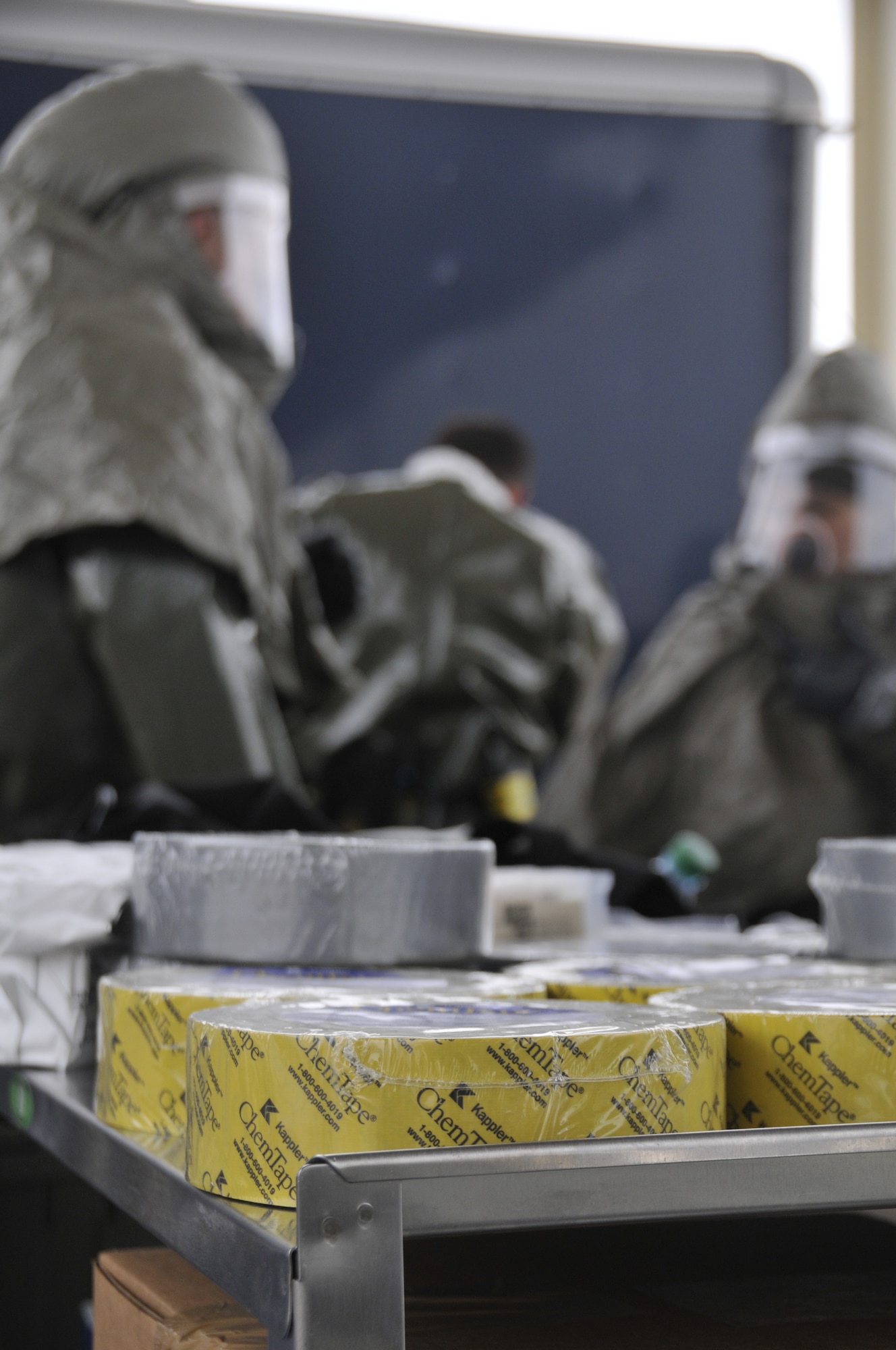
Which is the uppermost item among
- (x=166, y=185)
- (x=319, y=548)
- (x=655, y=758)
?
(x=166, y=185)

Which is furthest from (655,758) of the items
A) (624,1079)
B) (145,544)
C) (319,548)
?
(624,1079)

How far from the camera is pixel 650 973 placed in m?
0.87

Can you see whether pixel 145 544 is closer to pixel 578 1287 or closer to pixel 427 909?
pixel 427 909

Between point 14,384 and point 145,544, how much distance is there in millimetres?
253

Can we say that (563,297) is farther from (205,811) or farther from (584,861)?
(205,811)

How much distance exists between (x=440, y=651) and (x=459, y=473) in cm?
59

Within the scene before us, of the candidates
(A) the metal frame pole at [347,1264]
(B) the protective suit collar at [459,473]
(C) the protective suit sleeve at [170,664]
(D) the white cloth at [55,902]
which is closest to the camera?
(A) the metal frame pole at [347,1264]

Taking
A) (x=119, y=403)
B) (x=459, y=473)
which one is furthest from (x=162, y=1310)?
(x=459, y=473)

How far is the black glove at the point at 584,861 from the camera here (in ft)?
4.64

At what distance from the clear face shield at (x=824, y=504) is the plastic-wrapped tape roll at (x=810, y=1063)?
298 centimetres

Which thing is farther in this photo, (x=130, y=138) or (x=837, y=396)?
(x=837, y=396)

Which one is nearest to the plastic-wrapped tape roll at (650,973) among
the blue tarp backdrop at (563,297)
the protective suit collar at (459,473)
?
the protective suit collar at (459,473)

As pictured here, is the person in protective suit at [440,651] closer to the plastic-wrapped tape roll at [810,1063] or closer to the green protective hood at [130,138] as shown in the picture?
the green protective hood at [130,138]

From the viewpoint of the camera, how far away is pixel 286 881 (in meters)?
0.79
